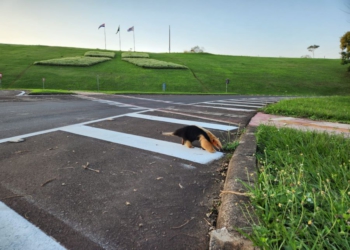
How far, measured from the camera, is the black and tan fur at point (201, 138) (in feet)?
12.0

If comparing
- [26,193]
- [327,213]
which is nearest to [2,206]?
[26,193]

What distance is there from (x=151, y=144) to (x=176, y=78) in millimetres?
27044

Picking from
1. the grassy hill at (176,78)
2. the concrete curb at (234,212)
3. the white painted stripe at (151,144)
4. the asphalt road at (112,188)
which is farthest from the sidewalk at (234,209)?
the grassy hill at (176,78)

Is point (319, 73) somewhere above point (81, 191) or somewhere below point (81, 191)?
above

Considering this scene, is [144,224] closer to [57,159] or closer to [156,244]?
[156,244]

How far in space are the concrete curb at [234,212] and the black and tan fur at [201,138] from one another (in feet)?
2.46

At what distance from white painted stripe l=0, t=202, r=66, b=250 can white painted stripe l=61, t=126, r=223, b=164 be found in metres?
1.97

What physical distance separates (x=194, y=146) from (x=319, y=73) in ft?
140

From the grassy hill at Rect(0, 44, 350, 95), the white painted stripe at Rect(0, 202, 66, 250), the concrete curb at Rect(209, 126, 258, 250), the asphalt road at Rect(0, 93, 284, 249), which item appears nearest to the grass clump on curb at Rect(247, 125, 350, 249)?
the concrete curb at Rect(209, 126, 258, 250)

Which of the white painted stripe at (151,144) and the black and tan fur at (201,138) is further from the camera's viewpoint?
the black and tan fur at (201,138)

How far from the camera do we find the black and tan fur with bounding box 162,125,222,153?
3651mm

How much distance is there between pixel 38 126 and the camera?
202 inches

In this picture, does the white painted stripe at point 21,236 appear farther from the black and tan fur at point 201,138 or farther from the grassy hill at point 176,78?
the grassy hill at point 176,78

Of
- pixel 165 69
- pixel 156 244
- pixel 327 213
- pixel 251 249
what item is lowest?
pixel 156 244
